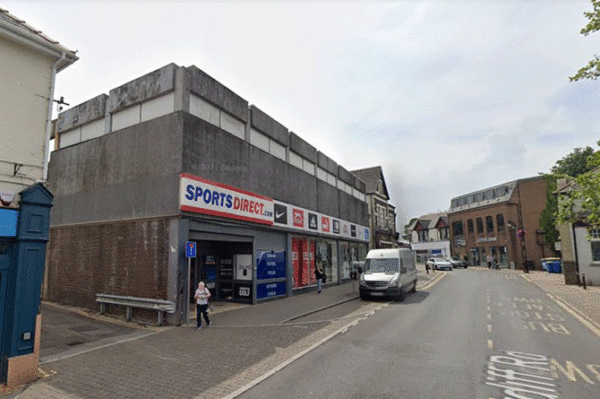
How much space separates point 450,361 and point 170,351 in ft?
22.1

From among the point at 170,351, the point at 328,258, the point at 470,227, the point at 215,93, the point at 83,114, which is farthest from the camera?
the point at 470,227

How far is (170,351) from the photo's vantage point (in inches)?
346

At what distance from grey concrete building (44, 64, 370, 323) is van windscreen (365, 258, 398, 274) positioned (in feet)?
14.4

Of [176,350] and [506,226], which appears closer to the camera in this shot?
[176,350]

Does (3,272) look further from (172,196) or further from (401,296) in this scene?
(401,296)

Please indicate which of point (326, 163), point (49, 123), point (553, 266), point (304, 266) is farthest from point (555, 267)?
point (49, 123)

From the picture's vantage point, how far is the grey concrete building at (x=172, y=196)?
41.8 ft

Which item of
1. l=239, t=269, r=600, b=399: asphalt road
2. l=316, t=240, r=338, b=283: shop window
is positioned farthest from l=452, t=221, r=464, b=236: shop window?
l=239, t=269, r=600, b=399: asphalt road

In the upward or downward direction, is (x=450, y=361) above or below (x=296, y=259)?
below

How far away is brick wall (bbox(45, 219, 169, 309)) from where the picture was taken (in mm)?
12547

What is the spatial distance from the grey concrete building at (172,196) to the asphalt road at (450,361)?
257 inches

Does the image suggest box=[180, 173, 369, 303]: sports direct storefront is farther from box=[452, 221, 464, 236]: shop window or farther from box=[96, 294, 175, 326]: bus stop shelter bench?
box=[452, 221, 464, 236]: shop window

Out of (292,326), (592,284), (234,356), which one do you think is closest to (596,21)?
(292,326)

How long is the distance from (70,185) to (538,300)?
2363cm
